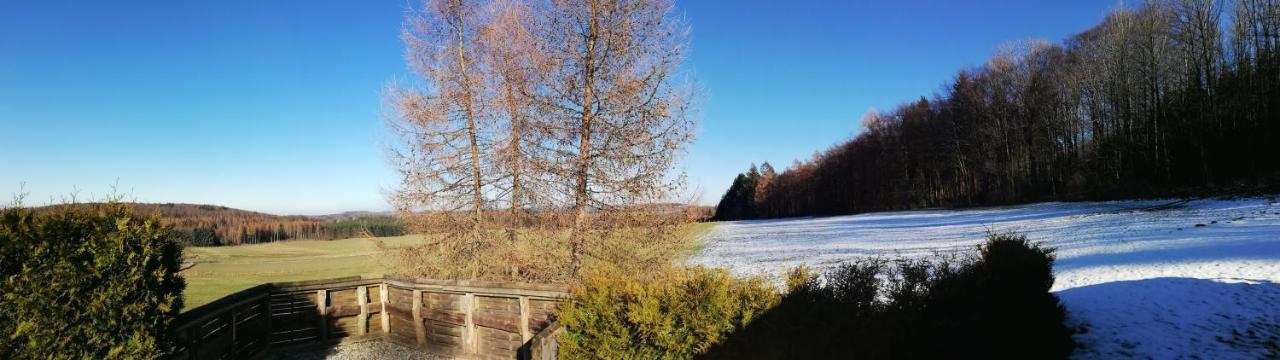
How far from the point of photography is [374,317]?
9305mm

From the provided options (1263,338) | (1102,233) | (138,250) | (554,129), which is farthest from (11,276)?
(1102,233)

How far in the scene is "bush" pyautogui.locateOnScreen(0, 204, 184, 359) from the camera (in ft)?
15.6

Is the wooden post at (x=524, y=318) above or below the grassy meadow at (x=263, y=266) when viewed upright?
above

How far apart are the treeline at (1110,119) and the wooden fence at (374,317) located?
109 feet

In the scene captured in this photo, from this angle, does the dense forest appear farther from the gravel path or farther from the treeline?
the treeline

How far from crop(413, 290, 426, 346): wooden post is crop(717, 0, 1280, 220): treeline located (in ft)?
112

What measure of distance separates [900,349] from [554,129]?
19.5ft

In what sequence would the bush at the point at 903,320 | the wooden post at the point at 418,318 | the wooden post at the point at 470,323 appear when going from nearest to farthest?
the bush at the point at 903,320, the wooden post at the point at 470,323, the wooden post at the point at 418,318

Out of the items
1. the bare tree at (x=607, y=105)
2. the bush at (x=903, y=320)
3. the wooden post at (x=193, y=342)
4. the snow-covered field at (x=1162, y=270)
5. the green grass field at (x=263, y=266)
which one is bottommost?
the green grass field at (x=263, y=266)

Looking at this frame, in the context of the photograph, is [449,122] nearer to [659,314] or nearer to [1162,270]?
[659,314]

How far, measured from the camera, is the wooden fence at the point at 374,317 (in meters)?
→ 7.04

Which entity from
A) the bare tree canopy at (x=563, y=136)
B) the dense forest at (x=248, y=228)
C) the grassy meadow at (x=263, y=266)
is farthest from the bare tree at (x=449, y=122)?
the dense forest at (x=248, y=228)

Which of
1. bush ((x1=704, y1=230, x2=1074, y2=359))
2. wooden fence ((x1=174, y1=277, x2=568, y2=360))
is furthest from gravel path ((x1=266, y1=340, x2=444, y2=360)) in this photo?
bush ((x1=704, y1=230, x2=1074, y2=359))

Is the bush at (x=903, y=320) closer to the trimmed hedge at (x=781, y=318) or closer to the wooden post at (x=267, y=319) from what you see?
the trimmed hedge at (x=781, y=318)
